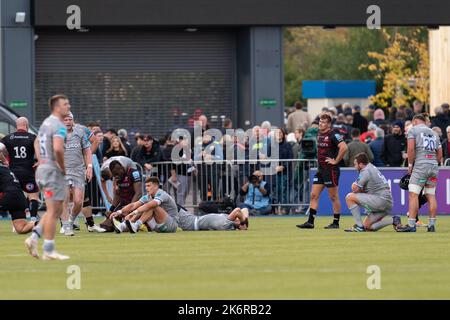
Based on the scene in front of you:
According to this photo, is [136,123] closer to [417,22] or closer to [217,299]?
[417,22]

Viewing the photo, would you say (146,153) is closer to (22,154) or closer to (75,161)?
(22,154)

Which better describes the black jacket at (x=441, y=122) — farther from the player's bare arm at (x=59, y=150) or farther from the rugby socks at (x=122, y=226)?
the player's bare arm at (x=59, y=150)

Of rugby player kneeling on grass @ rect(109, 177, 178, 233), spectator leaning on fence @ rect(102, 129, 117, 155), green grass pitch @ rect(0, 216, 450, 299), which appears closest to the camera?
green grass pitch @ rect(0, 216, 450, 299)

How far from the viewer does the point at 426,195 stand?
22.3m

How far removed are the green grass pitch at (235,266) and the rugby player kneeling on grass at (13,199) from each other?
577 mm

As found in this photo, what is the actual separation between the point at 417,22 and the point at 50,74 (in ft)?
31.6

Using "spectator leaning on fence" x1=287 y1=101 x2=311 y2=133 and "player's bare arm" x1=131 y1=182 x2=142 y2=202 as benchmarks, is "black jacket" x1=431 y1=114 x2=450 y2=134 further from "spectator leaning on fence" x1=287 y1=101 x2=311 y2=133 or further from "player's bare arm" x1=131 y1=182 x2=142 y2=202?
"player's bare arm" x1=131 y1=182 x2=142 y2=202

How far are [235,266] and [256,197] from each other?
14080 mm

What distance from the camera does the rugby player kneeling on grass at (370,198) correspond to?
22.2 meters

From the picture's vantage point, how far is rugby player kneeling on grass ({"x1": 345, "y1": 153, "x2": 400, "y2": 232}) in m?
22.2

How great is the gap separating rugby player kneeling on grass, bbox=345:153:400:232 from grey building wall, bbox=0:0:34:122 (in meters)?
12.9

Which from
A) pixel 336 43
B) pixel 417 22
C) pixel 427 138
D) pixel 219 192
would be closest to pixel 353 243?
pixel 427 138

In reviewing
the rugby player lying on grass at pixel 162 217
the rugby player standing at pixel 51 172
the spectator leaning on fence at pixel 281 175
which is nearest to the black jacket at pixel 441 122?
the spectator leaning on fence at pixel 281 175

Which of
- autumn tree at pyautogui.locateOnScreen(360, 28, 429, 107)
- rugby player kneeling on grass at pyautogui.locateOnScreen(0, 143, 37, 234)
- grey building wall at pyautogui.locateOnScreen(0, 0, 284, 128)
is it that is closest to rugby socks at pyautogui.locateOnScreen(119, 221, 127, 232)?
rugby player kneeling on grass at pyautogui.locateOnScreen(0, 143, 37, 234)
